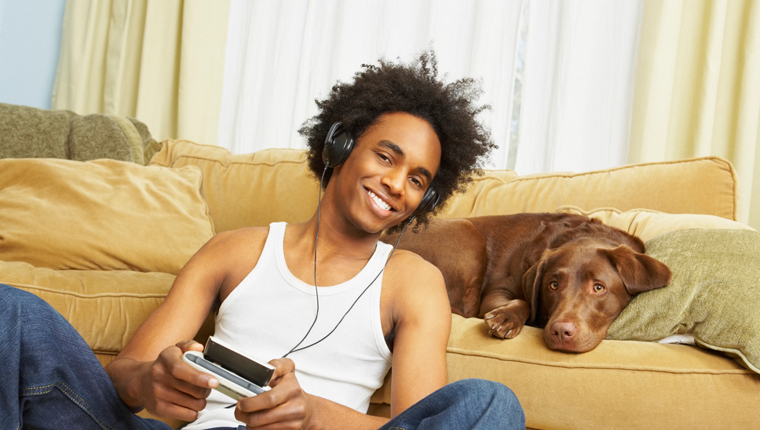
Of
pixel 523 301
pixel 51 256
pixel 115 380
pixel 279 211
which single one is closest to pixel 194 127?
pixel 279 211

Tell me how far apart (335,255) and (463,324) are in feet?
1.77

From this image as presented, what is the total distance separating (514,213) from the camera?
266cm

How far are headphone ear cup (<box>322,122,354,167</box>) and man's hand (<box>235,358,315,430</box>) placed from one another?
69cm

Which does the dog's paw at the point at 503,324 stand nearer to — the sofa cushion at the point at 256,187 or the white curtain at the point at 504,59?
the sofa cushion at the point at 256,187

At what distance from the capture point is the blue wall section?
449 cm

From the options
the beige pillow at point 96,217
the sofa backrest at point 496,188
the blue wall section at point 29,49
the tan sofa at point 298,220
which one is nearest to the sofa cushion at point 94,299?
the tan sofa at point 298,220

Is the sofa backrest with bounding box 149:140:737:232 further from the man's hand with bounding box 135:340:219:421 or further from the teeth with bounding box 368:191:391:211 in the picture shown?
the man's hand with bounding box 135:340:219:421

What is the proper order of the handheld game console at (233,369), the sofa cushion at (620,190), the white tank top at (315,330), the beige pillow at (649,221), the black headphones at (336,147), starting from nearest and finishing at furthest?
the handheld game console at (233,369), the white tank top at (315,330), the black headphones at (336,147), the beige pillow at (649,221), the sofa cushion at (620,190)

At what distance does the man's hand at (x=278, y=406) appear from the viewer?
36.5 inches

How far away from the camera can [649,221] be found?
218 cm

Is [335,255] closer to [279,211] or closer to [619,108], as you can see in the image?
[279,211]

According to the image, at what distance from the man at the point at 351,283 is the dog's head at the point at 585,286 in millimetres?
418

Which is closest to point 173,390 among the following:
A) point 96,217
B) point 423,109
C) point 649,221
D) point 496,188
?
point 423,109

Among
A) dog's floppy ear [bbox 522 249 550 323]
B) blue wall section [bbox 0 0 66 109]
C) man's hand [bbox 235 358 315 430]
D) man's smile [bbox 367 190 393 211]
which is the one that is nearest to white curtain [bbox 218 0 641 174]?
dog's floppy ear [bbox 522 249 550 323]
